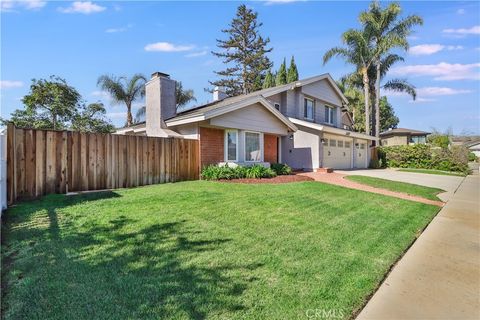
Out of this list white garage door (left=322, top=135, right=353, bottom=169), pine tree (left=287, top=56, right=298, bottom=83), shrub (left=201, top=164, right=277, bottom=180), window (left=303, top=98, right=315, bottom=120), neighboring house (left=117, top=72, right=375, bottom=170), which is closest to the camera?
shrub (left=201, top=164, right=277, bottom=180)

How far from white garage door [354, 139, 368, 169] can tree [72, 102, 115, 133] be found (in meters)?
23.7

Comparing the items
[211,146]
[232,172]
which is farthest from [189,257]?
[211,146]

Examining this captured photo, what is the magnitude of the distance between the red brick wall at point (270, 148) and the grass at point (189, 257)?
29.8 ft

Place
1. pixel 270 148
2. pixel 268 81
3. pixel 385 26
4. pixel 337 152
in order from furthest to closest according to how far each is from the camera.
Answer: pixel 268 81 < pixel 385 26 < pixel 337 152 < pixel 270 148

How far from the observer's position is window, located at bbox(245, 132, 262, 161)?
46.7 feet

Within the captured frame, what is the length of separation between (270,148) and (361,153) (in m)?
12.9

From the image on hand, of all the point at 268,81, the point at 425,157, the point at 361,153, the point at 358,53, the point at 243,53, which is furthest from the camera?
the point at 243,53

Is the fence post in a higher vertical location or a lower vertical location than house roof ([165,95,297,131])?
lower

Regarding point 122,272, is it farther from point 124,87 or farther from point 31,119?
point 124,87

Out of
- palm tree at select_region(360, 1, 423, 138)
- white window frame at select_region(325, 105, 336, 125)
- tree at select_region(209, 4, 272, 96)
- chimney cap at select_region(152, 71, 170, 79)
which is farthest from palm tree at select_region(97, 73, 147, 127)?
palm tree at select_region(360, 1, 423, 138)

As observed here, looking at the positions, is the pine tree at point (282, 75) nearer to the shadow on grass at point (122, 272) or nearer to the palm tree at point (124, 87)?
the palm tree at point (124, 87)

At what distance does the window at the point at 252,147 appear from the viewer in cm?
1424

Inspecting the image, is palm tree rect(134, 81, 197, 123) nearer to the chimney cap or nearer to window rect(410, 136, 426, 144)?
the chimney cap

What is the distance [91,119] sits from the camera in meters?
26.1
